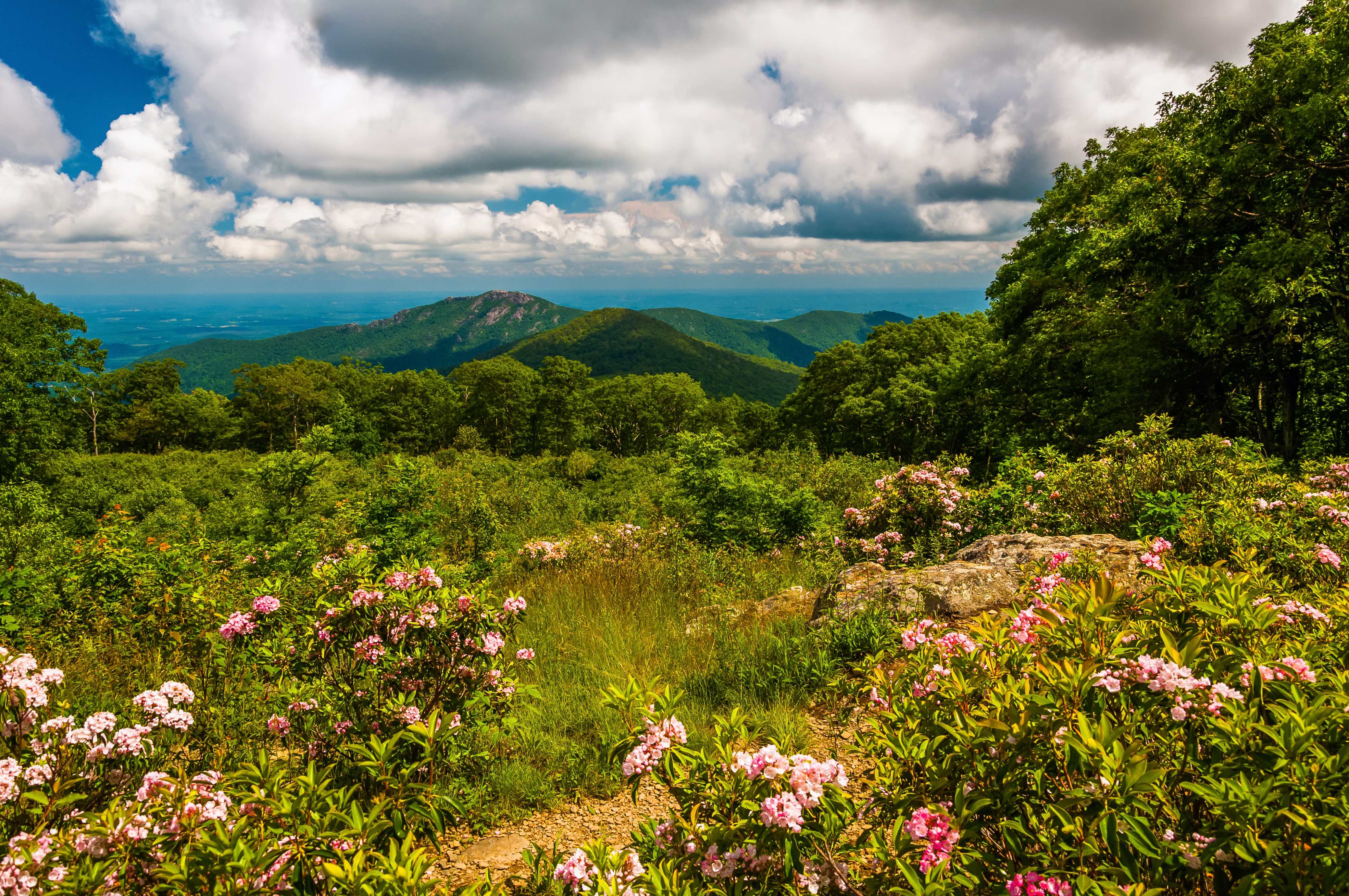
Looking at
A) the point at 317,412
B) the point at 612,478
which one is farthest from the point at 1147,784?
the point at 317,412

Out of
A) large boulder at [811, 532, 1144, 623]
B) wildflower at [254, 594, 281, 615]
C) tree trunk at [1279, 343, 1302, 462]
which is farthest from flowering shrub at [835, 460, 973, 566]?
tree trunk at [1279, 343, 1302, 462]

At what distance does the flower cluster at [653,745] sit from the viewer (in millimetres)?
2113

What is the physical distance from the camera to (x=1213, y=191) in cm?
1227

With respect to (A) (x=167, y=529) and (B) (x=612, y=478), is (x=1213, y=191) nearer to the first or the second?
(B) (x=612, y=478)

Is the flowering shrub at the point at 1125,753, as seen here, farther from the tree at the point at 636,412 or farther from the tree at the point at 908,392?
the tree at the point at 636,412

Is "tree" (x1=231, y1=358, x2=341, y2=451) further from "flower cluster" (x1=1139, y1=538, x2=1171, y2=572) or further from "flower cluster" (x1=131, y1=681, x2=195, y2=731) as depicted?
"flower cluster" (x1=1139, y1=538, x2=1171, y2=572)

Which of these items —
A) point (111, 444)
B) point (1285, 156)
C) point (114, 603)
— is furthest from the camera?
point (111, 444)

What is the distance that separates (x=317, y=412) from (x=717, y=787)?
66.3 metres

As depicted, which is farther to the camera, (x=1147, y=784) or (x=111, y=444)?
(x=111, y=444)

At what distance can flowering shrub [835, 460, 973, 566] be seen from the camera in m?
7.74

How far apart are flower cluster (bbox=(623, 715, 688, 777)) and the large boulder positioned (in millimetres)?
3340

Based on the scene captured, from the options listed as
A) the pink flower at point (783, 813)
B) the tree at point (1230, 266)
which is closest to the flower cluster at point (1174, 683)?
the pink flower at point (783, 813)

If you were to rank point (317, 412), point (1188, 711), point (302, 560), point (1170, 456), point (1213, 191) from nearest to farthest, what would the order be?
point (1188, 711) < point (1170, 456) < point (302, 560) < point (1213, 191) < point (317, 412)

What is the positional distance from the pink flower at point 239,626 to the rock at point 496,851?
72.2 inches
